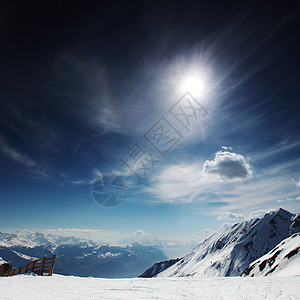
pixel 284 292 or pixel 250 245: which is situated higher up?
pixel 250 245

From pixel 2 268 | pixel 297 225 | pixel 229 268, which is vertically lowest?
pixel 229 268

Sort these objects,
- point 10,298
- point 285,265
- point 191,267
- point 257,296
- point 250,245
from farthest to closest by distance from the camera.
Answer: point 191,267
point 250,245
point 285,265
point 257,296
point 10,298

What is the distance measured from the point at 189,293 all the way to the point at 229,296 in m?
2.56

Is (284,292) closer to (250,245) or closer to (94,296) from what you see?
(94,296)

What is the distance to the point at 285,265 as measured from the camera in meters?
34.3

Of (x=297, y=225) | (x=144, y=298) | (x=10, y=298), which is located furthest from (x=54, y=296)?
(x=297, y=225)

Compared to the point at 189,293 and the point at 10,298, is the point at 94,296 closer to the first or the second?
the point at 10,298

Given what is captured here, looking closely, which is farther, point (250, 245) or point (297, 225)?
point (297, 225)

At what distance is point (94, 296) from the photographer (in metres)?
9.94

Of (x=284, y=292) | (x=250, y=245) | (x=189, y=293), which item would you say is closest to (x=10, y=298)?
(x=189, y=293)

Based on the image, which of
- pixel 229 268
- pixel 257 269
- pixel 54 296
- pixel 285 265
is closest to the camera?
pixel 54 296

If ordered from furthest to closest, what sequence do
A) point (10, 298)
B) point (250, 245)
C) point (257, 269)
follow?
point (250, 245) < point (257, 269) < point (10, 298)

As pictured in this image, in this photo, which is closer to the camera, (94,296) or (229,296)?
(94,296)

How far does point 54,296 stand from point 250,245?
225198mm
